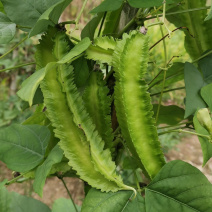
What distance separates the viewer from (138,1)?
0.44m

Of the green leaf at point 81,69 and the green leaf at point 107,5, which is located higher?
the green leaf at point 107,5

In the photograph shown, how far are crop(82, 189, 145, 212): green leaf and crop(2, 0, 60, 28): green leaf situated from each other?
30 cm

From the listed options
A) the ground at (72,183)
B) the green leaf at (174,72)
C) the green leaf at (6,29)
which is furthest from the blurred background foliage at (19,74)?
the green leaf at (6,29)

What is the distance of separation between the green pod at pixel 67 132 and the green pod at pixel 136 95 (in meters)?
0.07

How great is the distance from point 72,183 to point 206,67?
168cm

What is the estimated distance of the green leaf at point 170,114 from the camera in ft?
2.10

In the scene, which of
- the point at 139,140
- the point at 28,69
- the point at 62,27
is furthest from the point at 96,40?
the point at 28,69

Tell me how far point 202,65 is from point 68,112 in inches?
12.3

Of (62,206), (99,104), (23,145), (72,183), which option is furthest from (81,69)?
(72,183)

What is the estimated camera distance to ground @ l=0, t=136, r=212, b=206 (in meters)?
1.93

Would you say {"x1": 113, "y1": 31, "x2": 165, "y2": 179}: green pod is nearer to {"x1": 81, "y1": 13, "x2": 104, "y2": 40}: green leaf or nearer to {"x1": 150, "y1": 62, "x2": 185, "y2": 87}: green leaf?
{"x1": 81, "y1": 13, "x2": 104, "y2": 40}: green leaf

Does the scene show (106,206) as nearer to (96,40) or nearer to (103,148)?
(103,148)

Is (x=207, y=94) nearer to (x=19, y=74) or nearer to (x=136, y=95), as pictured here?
→ (x=136, y=95)

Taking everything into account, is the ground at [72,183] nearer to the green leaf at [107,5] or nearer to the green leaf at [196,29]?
the green leaf at [196,29]
